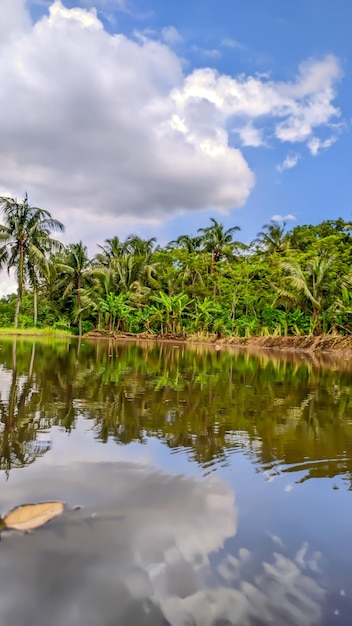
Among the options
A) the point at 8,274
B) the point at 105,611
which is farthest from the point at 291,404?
the point at 8,274

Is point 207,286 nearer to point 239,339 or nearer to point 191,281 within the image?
point 191,281

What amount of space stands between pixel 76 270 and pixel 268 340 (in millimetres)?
15967

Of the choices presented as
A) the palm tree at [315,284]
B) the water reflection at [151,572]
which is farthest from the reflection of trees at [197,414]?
the palm tree at [315,284]

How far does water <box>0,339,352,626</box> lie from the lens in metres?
1.83

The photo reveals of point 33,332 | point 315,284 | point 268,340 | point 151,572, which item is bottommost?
point 151,572

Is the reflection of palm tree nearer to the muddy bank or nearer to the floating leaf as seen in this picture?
the floating leaf

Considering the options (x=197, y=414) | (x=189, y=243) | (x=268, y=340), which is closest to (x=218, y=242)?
(x=189, y=243)

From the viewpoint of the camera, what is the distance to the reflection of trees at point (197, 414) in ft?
12.8

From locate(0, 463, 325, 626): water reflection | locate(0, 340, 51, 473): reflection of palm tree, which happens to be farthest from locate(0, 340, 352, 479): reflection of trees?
locate(0, 463, 325, 626): water reflection

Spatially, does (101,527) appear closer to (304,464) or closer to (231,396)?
(304,464)

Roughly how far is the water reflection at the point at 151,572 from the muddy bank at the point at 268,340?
68.8 ft

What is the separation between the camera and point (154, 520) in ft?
8.36

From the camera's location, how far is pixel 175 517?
2.61 meters

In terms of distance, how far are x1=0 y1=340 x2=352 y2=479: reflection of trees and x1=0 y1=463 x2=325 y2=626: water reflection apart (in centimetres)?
109
